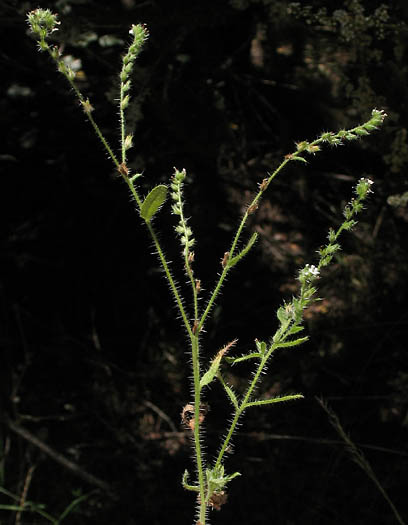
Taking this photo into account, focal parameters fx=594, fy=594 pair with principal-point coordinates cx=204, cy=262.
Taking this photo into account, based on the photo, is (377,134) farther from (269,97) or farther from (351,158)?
(269,97)

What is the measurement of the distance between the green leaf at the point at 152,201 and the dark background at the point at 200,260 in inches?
32.2

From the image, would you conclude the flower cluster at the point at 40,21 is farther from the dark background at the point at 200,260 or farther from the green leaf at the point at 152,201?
the dark background at the point at 200,260

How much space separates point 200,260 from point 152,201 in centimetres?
146

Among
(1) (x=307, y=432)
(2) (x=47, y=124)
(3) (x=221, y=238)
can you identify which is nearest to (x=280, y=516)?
(1) (x=307, y=432)

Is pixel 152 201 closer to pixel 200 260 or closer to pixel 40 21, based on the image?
pixel 40 21

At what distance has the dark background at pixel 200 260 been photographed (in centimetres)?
181

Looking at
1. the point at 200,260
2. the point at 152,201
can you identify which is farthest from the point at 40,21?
the point at 200,260

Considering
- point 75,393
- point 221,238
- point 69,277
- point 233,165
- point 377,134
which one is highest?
point 377,134

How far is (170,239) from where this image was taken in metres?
2.25

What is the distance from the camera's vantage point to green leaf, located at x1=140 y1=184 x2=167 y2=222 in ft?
2.71

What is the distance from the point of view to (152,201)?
834mm

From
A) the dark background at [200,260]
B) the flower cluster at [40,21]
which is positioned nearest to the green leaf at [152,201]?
the flower cluster at [40,21]

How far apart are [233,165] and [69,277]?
83 centimetres

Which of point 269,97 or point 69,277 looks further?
point 69,277
